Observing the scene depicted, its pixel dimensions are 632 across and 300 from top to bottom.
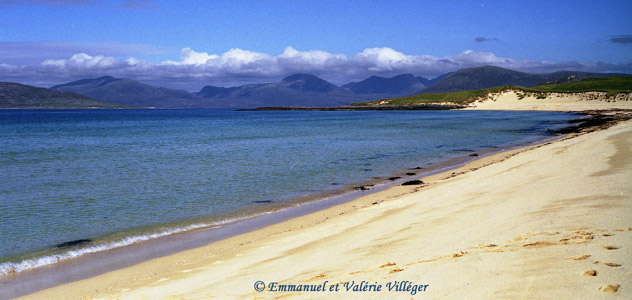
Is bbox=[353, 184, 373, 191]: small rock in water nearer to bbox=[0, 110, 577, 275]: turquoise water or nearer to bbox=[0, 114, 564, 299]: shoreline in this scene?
bbox=[0, 114, 564, 299]: shoreline

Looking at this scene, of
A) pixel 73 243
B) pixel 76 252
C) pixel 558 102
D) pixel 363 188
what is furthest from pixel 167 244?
pixel 558 102

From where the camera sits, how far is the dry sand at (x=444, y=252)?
5.82 metres

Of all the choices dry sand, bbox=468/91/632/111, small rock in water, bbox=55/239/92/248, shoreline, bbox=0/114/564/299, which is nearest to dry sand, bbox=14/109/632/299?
shoreline, bbox=0/114/564/299

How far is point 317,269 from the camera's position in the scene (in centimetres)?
811

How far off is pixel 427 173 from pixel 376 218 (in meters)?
13.1

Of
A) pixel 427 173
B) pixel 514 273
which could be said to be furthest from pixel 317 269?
pixel 427 173

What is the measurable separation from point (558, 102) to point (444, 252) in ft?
486

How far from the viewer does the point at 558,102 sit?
136 metres

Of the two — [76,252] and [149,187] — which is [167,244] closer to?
[76,252]

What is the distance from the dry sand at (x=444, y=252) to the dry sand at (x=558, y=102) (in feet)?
350

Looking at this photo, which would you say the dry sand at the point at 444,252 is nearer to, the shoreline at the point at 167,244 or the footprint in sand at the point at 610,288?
the footprint in sand at the point at 610,288

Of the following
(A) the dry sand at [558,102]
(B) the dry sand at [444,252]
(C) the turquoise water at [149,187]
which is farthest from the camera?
(A) the dry sand at [558,102]

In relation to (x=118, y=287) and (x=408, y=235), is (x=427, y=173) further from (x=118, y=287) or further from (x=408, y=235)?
(x=118, y=287)

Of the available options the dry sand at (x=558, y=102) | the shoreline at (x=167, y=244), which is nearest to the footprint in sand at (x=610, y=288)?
the shoreline at (x=167, y=244)
